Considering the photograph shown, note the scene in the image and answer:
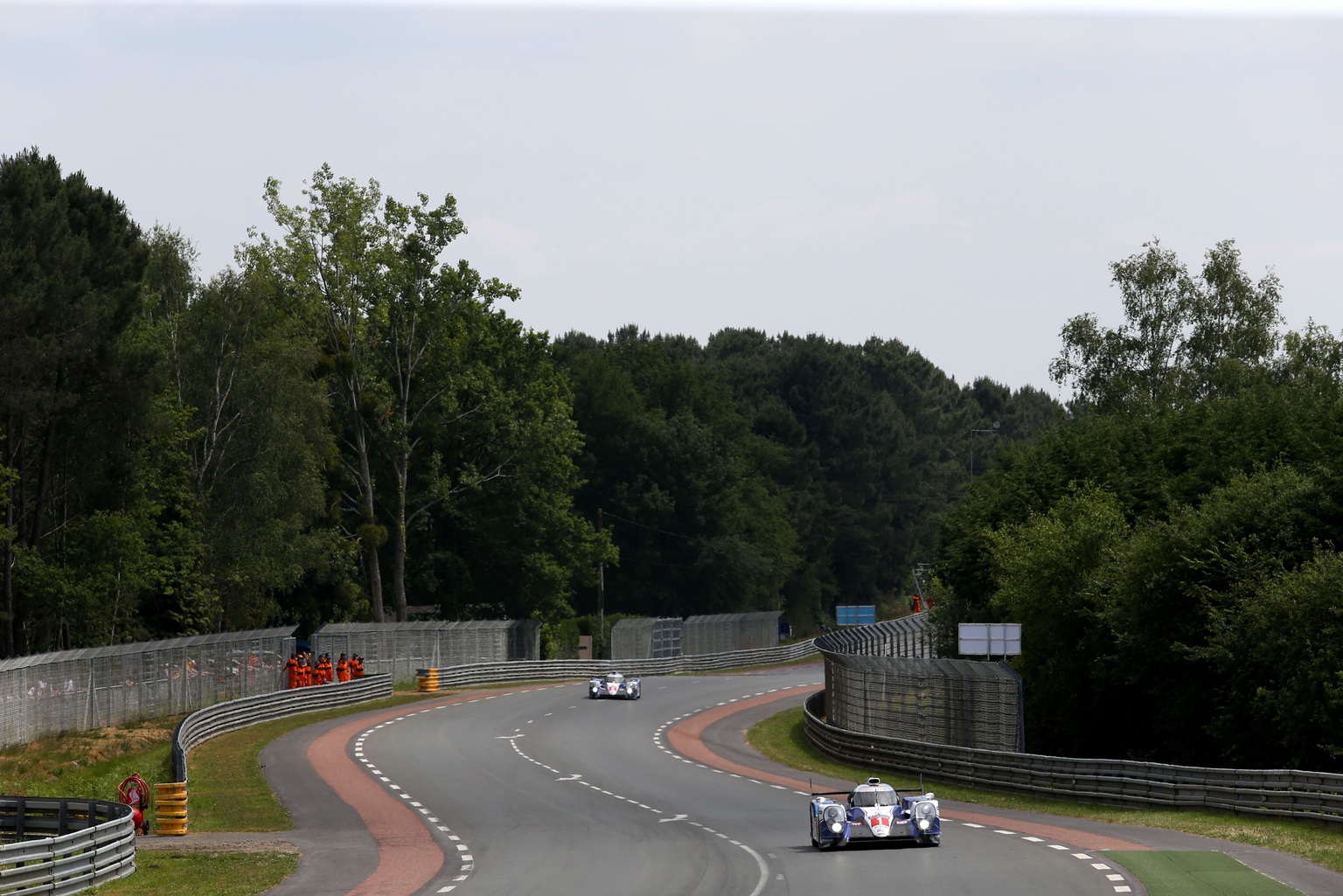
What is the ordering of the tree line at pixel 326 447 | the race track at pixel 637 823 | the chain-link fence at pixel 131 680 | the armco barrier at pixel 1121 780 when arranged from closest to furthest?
the race track at pixel 637 823 → the armco barrier at pixel 1121 780 → the chain-link fence at pixel 131 680 → the tree line at pixel 326 447

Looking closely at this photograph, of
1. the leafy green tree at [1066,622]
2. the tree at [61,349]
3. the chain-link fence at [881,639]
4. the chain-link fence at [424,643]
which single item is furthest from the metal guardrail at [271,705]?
the leafy green tree at [1066,622]

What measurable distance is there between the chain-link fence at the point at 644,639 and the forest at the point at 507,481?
5152 millimetres

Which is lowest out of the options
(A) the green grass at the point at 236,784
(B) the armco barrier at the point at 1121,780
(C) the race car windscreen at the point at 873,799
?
(A) the green grass at the point at 236,784

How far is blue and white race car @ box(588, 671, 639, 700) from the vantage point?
6034cm

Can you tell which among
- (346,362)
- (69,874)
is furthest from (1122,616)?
(346,362)

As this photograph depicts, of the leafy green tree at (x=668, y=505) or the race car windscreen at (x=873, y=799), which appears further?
the leafy green tree at (x=668, y=505)

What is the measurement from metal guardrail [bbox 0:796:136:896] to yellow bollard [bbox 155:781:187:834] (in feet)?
5.08

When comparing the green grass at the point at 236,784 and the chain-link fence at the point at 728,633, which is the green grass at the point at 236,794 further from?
the chain-link fence at the point at 728,633

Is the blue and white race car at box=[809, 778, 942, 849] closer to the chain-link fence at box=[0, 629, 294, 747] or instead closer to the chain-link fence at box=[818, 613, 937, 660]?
the chain-link fence at box=[0, 629, 294, 747]

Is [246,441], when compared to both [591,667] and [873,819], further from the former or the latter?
[873,819]

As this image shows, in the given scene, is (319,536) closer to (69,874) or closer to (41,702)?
(41,702)

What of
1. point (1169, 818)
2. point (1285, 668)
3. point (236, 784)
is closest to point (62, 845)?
point (236, 784)

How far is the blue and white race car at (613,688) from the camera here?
60344 mm

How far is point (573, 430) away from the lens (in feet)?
273
